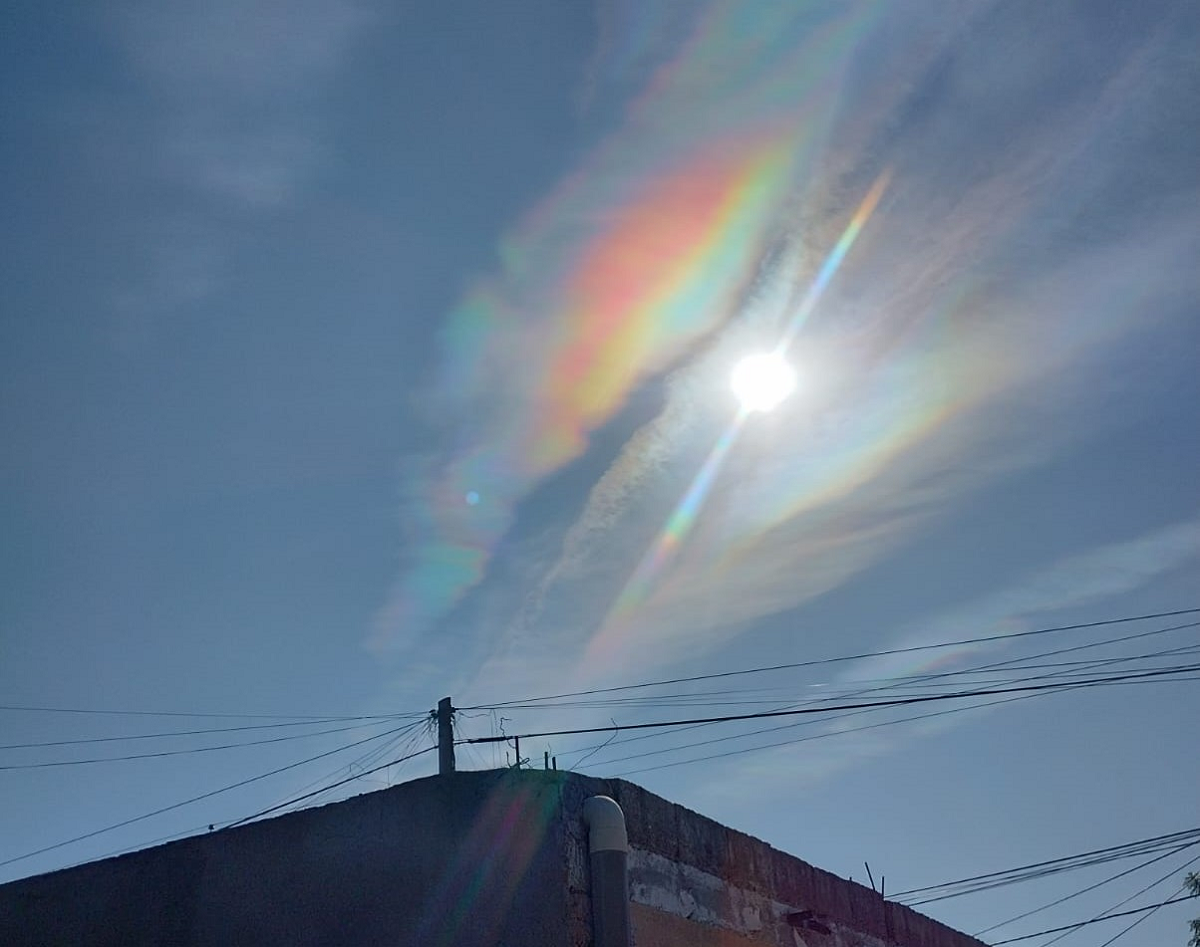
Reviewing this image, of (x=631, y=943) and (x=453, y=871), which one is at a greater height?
(x=453, y=871)

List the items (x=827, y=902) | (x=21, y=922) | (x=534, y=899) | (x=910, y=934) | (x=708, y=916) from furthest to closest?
(x=910, y=934), (x=827, y=902), (x=21, y=922), (x=708, y=916), (x=534, y=899)

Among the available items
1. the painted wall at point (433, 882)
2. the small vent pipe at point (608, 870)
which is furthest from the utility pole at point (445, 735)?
the small vent pipe at point (608, 870)

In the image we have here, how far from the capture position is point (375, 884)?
7.73 meters

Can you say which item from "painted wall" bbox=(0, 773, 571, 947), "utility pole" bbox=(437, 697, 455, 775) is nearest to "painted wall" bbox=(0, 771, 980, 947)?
"painted wall" bbox=(0, 773, 571, 947)

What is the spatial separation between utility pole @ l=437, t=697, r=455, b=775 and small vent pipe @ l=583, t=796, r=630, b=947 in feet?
44.8

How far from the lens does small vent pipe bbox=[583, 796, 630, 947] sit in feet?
23.9

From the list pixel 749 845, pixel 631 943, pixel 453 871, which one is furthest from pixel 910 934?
pixel 453 871

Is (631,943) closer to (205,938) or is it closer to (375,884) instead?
(375,884)

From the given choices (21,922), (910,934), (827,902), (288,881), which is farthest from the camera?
(910,934)

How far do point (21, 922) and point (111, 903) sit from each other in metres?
1.08

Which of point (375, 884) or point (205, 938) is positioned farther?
point (205, 938)

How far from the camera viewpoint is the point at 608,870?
7.46m

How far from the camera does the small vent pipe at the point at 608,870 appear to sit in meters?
7.29

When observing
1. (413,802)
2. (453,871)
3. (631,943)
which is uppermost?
(413,802)
